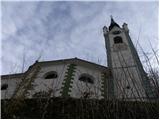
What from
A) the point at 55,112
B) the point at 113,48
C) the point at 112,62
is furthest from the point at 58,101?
the point at 113,48

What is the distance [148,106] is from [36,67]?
14.4 m

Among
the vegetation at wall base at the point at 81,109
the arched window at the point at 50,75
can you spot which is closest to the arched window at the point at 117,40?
the arched window at the point at 50,75

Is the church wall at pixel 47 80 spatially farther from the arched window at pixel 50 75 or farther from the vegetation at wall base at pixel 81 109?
the vegetation at wall base at pixel 81 109

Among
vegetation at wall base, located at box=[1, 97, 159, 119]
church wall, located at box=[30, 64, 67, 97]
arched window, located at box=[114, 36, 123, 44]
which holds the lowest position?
vegetation at wall base, located at box=[1, 97, 159, 119]

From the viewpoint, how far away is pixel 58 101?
903 centimetres

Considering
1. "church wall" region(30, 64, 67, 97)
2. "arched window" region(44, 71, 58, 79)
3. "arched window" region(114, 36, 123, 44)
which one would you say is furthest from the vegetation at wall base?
"arched window" region(114, 36, 123, 44)

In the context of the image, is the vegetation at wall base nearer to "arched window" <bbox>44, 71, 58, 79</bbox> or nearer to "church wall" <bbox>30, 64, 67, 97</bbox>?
"church wall" <bbox>30, 64, 67, 97</bbox>

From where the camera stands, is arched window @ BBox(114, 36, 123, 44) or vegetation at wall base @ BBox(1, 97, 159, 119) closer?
vegetation at wall base @ BBox(1, 97, 159, 119)

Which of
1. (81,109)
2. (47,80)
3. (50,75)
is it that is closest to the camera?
(81,109)

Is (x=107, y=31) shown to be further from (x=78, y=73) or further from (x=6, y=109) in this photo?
(x=6, y=109)

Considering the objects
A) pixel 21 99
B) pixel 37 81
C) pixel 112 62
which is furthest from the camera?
pixel 112 62

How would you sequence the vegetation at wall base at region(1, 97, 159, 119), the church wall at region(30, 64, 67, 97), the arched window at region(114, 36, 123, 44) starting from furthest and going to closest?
1. the arched window at region(114, 36, 123, 44)
2. the church wall at region(30, 64, 67, 97)
3. the vegetation at wall base at region(1, 97, 159, 119)

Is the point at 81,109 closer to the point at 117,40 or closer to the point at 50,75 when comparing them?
the point at 50,75

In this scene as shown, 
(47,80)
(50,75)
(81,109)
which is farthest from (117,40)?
(81,109)
